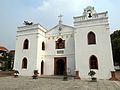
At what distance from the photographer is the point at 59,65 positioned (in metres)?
17.9

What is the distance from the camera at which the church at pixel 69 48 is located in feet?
47.2

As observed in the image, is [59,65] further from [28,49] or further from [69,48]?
[28,49]

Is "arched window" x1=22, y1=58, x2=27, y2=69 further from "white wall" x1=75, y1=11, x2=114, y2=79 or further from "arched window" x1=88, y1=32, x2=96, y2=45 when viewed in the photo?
"arched window" x1=88, y1=32, x2=96, y2=45

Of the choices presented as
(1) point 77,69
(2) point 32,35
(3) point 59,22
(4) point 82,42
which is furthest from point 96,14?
(2) point 32,35

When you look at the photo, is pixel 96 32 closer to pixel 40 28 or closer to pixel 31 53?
pixel 40 28

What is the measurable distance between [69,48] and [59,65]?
9.27 ft

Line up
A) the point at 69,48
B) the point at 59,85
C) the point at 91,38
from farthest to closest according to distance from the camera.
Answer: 1. the point at 69,48
2. the point at 91,38
3. the point at 59,85

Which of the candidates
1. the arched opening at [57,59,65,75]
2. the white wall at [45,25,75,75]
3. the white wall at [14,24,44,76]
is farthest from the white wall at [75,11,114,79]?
the white wall at [14,24,44,76]

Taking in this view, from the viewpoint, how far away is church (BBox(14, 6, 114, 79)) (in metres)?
14.4

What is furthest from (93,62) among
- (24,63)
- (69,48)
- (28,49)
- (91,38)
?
(24,63)

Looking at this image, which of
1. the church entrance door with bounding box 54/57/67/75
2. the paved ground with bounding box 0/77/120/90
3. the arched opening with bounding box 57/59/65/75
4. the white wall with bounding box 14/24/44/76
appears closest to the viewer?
the paved ground with bounding box 0/77/120/90

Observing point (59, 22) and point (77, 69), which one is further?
point (59, 22)

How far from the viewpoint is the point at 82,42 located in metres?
15.3

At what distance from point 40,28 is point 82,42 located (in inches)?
245
